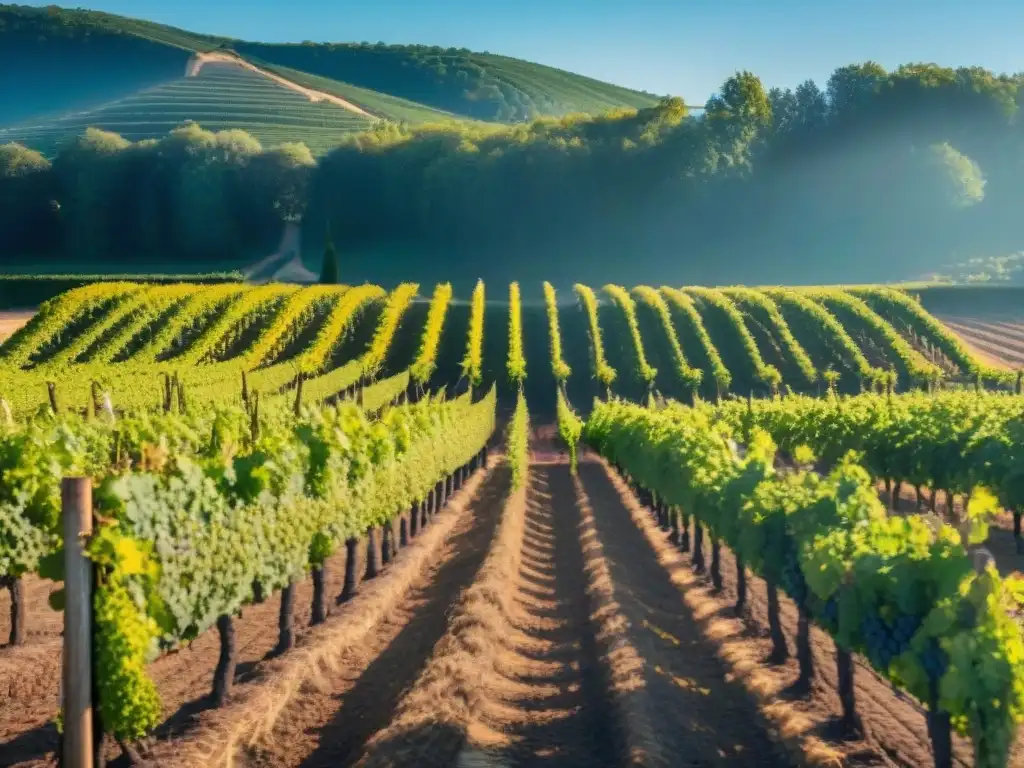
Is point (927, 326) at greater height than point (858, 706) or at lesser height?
greater

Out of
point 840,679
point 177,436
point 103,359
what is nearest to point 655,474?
point 177,436

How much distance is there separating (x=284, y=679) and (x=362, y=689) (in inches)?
44.2

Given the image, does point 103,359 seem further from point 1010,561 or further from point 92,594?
point 92,594

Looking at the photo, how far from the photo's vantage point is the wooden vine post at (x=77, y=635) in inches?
308

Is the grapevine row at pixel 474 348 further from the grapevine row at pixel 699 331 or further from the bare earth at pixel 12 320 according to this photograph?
the bare earth at pixel 12 320

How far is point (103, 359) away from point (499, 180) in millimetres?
45945


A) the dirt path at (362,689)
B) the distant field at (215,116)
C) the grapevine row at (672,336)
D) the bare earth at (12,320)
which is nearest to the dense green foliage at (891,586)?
the dirt path at (362,689)

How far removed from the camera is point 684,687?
490 inches

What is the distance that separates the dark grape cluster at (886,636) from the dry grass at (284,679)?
17.8 ft

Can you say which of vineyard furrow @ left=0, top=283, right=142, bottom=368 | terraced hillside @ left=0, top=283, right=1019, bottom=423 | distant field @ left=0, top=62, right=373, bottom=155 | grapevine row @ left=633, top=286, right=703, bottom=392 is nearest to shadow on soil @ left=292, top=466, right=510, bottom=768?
terraced hillside @ left=0, top=283, right=1019, bottom=423

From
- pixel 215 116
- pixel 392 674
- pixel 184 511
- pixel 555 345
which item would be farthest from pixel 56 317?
pixel 215 116

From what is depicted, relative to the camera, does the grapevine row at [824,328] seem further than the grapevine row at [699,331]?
Yes

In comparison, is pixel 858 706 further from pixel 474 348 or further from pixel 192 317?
pixel 192 317

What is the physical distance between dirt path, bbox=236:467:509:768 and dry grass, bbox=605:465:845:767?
3.47 meters
